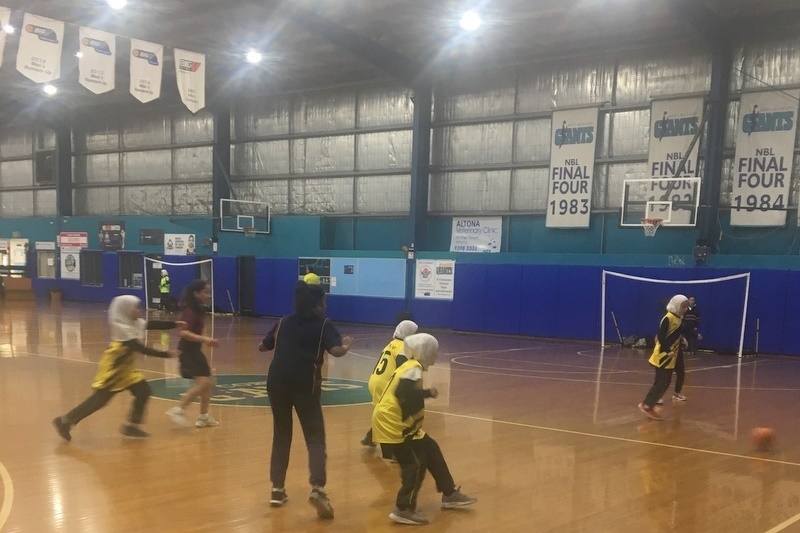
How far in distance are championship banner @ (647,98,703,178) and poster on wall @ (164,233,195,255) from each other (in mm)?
19437

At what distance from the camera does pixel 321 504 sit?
5359 mm

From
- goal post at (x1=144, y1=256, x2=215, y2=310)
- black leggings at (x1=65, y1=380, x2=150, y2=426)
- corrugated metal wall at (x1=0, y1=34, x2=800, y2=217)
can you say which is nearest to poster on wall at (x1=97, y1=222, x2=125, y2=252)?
corrugated metal wall at (x1=0, y1=34, x2=800, y2=217)

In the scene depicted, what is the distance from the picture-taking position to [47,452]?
7.23m

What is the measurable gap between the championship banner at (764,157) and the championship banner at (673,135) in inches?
45.4

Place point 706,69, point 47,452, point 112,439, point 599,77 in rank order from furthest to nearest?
point 599,77
point 706,69
point 112,439
point 47,452

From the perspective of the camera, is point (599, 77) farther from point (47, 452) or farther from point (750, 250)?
point (47, 452)

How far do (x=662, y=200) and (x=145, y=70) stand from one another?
14676 mm

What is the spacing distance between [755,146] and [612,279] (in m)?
5.31

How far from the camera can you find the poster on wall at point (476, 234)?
2336 centimetres

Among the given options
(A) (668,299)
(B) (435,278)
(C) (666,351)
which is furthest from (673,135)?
(C) (666,351)

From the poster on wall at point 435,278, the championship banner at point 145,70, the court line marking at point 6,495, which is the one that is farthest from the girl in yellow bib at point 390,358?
the poster on wall at point 435,278

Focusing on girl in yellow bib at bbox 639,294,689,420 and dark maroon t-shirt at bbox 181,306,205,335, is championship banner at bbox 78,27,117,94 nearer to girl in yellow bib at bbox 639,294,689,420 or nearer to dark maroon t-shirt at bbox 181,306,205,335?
dark maroon t-shirt at bbox 181,306,205,335

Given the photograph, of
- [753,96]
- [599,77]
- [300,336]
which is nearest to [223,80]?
[599,77]

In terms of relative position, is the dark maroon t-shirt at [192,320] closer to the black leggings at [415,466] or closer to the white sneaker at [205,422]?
the white sneaker at [205,422]
